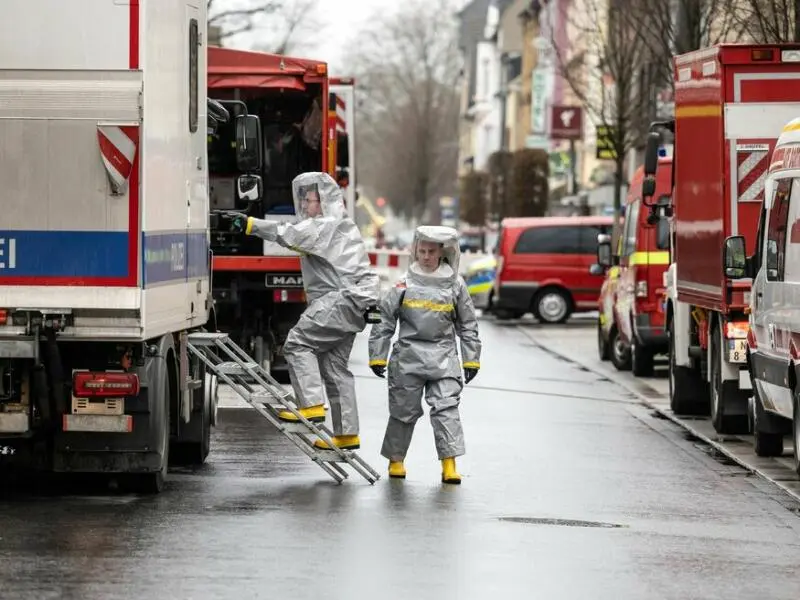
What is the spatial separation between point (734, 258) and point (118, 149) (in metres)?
5.65

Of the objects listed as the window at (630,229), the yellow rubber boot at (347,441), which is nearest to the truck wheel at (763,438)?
the yellow rubber boot at (347,441)

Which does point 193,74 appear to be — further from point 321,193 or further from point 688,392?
point 688,392

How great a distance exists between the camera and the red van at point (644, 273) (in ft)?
76.8

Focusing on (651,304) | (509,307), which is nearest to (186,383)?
(651,304)

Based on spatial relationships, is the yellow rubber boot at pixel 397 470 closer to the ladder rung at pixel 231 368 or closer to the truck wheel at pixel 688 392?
the ladder rung at pixel 231 368

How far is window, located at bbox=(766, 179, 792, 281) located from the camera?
1408 cm

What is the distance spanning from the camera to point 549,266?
36875 millimetres

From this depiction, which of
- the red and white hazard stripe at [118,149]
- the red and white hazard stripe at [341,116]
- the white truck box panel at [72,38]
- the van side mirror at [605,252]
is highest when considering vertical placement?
the red and white hazard stripe at [341,116]

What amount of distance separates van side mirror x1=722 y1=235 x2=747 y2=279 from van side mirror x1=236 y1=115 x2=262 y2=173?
343 centimetres

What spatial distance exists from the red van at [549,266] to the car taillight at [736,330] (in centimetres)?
1980

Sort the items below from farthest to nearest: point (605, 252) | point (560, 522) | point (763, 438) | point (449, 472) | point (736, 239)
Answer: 1. point (605, 252)
2. point (763, 438)
3. point (736, 239)
4. point (449, 472)
5. point (560, 522)

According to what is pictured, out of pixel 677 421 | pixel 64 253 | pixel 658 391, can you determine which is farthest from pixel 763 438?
pixel 658 391

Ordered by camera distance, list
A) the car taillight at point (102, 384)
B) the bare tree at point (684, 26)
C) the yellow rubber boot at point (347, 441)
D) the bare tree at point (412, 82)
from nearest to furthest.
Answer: the car taillight at point (102, 384)
the yellow rubber boot at point (347, 441)
the bare tree at point (684, 26)
the bare tree at point (412, 82)

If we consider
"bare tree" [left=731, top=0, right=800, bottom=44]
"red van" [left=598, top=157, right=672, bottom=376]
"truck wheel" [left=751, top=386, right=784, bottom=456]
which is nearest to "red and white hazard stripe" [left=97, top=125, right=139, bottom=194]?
"truck wheel" [left=751, top=386, right=784, bottom=456]
